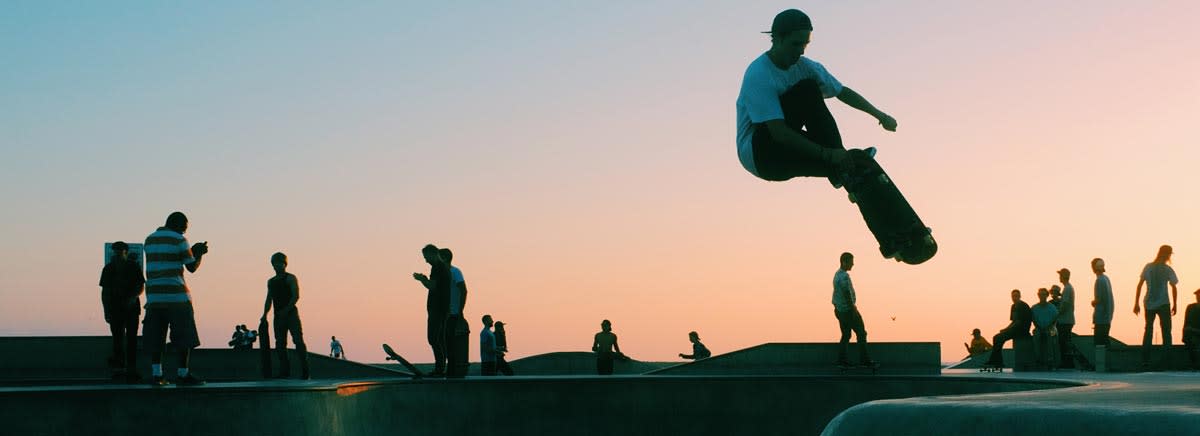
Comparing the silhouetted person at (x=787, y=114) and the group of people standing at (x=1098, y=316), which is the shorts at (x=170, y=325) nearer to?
the silhouetted person at (x=787, y=114)

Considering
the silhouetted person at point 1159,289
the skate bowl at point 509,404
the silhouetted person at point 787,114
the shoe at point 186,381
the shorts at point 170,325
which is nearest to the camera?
the silhouetted person at point 787,114

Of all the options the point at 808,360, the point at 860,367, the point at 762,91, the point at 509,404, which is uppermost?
the point at 762,91

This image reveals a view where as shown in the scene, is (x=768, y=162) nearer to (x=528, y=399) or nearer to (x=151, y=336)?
(x=151, y=336)

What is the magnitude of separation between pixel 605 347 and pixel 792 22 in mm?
17795

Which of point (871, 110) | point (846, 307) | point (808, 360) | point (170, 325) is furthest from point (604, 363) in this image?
point (871, 110)

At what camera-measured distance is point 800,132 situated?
735 centimetres

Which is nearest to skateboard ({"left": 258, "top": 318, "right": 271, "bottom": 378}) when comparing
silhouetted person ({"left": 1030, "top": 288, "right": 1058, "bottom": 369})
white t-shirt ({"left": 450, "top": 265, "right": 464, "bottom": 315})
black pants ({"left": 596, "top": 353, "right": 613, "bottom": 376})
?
white t-shirt ({"left": 450, "top": 265, "right": 464, "bottom": 315})

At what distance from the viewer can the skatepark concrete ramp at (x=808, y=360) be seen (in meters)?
21.7

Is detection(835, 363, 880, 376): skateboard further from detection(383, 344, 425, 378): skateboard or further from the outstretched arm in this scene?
the outstretched arm

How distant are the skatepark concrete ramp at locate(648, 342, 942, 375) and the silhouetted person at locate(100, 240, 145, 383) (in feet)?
38.7

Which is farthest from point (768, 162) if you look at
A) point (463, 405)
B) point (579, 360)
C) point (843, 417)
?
point (579, 360)

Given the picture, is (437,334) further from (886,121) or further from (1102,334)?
(1102,334)

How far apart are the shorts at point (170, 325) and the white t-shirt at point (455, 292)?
4020mm

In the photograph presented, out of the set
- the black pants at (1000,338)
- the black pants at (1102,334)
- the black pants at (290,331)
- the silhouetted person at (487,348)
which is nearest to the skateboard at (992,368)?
the black pants at (1000,338)
